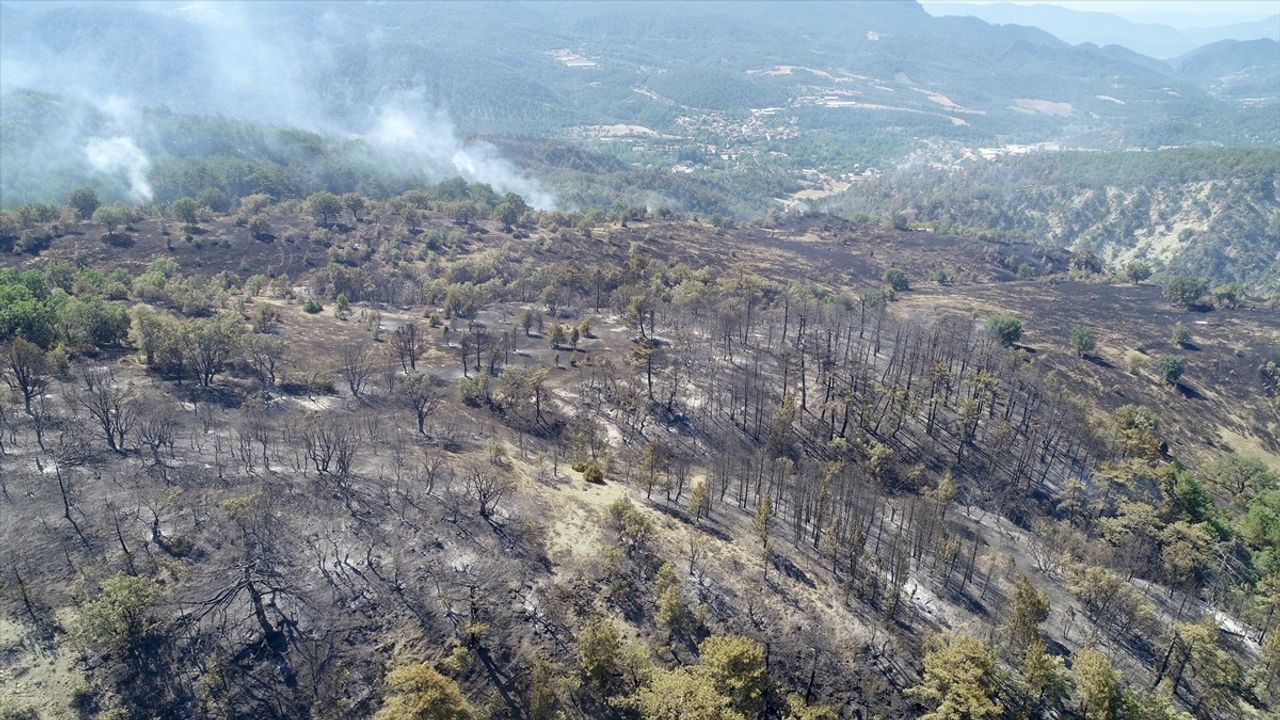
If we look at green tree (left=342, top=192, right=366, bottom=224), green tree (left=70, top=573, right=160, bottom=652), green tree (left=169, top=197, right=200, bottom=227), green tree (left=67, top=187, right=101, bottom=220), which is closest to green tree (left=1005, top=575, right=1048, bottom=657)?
green tree (left=70, top=573, right=160, bottom=652)

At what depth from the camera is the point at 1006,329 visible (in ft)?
343

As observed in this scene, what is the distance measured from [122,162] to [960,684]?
219387 mm

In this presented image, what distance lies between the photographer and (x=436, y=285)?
10869 cm

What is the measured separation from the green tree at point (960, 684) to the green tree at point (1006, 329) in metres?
78.6

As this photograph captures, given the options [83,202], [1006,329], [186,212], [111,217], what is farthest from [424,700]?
[83,202]

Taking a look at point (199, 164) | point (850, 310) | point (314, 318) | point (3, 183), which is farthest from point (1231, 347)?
point (3, 183)

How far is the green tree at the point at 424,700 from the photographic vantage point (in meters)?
30.7

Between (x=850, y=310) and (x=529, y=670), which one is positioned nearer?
(x=529, y=670)

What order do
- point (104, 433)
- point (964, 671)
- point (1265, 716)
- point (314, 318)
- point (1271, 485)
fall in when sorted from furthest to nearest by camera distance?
point (314, 318)
point (1271, 485)
point (104, 433)
point (1265, 716)
point (964, 671)

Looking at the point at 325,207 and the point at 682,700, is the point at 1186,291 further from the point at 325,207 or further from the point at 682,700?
the point at 325,207

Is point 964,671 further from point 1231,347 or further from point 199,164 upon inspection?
point 199,164

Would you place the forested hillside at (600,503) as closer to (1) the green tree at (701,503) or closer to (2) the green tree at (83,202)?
(1) the green tree at (701,503)

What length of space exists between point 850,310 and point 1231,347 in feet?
206

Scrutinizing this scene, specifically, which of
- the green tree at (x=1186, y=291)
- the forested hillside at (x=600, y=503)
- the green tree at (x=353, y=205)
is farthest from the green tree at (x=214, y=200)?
the green tree at (x=1186, y=291)
